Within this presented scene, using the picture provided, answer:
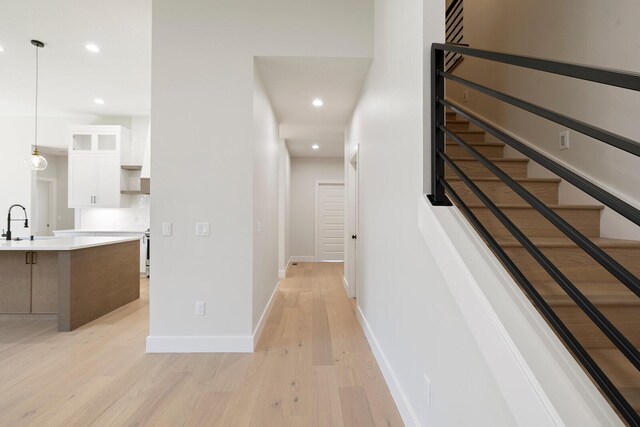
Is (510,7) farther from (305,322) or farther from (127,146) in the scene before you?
(127,146)

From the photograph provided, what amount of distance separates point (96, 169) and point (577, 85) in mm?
7190

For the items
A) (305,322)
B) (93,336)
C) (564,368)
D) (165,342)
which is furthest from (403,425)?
(93,336)

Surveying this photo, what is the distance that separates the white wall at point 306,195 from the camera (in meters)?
7.83

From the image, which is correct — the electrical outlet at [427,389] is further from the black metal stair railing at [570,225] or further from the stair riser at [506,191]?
the stair riser at [506,191]

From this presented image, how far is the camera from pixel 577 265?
5.17 feet

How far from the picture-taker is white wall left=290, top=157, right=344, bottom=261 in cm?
783

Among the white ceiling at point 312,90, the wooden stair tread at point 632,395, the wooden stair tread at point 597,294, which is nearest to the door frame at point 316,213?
the white ceiling at point 312,90

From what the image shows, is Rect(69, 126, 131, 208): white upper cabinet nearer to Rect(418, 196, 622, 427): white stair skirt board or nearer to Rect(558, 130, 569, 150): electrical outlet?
Rect(418, 196, 622, 427): white stair skirt board

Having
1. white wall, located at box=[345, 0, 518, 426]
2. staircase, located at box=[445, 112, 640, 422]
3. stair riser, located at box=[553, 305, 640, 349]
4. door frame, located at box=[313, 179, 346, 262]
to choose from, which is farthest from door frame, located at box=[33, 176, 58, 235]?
stair riser, located at box=[553, 305, 640, 349]

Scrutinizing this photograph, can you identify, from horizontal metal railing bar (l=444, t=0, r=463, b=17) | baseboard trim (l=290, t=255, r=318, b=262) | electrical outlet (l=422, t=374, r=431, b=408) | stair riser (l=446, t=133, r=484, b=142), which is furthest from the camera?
baseboard trim (l=290, t=255, r=318, b=262)

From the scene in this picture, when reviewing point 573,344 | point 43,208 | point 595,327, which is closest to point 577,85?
point 595,327

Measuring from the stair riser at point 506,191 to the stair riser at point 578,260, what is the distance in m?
0.48

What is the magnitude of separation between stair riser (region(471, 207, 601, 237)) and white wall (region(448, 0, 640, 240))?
72 millimetres

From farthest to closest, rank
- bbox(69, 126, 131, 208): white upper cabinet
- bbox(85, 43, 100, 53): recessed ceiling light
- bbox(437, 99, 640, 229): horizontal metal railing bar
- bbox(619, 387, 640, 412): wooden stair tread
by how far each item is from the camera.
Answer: bbox(69, 126, 131, 208): white upper cabinet, bbox(85, 43, 100, 53): recessed ceiling light, bbox(619, 387, 640, 412): wooden stair tread, bbox(437, 99, 640, 229): horizontal metal railing bar
